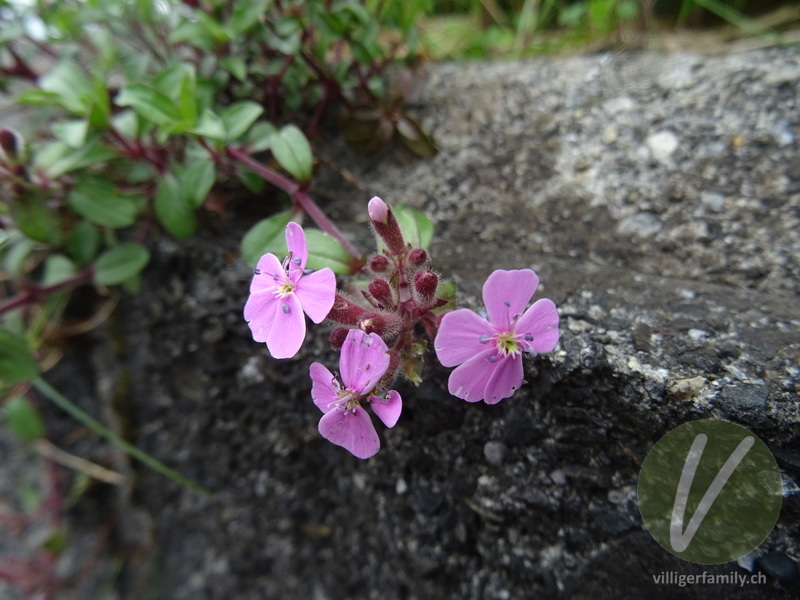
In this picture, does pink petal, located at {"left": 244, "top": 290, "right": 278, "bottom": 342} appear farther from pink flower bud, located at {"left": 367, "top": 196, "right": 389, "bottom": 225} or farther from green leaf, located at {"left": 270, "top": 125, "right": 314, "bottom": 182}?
green leaf, located at {"left": 270, "top": 125, "right": 314, "bottom": 182}

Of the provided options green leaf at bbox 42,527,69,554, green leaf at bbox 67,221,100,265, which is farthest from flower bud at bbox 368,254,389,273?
green leaf at bbox 42,527,69,554

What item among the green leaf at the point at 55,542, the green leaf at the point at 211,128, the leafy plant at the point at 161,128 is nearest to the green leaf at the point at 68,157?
the leafy plant at the point at 161,128

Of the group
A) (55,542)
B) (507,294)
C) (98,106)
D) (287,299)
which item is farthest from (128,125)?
(55,542)

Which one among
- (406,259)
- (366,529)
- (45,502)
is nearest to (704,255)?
(406,259)

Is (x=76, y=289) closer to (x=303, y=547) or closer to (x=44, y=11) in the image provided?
(x=44, y=11)

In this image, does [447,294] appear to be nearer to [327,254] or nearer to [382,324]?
[382,324]

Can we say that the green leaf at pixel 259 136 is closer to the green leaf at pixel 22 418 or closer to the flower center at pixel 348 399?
the flower center at pixel 348 399
